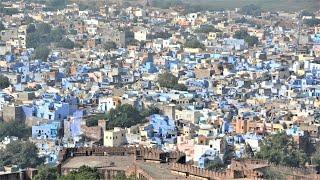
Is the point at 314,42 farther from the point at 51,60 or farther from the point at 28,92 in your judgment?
the point at 28,92

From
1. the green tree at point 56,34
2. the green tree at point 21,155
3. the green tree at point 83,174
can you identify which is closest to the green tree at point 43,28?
the green tree at point 56,34

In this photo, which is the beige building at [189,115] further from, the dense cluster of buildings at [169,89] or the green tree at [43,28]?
the green tree at [43,28]

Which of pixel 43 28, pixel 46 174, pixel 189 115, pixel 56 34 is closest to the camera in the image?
pixel 46 174

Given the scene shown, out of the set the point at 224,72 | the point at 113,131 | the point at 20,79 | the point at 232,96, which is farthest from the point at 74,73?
the point at 113,131

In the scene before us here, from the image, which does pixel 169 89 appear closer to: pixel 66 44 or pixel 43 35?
pixel 66 44

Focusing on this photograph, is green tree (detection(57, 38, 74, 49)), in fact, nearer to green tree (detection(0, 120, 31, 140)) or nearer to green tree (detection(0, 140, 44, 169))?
green tree (detection(0, 120, 31, 140))

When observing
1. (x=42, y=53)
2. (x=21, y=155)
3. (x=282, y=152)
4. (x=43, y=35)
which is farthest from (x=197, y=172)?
(x=43, y=35)

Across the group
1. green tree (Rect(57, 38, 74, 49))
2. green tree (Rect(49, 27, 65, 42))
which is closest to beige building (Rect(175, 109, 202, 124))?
green tree (Rect(57, 38, 74, 49))
